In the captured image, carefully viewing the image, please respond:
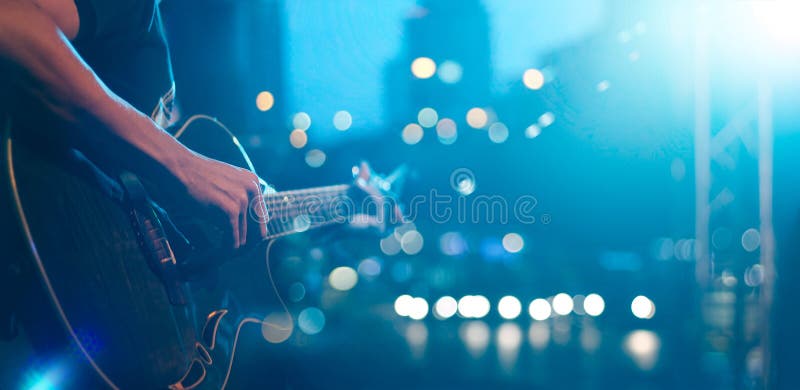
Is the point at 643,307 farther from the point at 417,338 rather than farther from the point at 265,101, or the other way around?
the point at 265,101

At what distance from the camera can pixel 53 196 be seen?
2.58 ft

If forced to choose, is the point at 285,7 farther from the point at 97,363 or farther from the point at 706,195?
the point at 706,195

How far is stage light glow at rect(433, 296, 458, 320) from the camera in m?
2.43

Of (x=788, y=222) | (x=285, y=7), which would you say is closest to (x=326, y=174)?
(x=285, y=7)

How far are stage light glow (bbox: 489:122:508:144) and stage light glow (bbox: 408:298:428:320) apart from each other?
3.14 ft

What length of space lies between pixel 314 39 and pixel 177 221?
42.6 inches

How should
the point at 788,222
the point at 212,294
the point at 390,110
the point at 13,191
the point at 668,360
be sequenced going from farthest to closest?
the point at 390,110
the point at 668,360
the point at 788,222
the point at 212,294
the point at 13,191

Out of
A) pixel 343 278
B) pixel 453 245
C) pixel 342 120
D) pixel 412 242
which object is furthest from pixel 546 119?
pixel 343 278

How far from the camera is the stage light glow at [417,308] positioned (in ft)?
7.90

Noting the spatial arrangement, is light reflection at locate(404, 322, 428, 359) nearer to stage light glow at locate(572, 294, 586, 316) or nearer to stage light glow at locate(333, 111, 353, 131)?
stage light glow at locate(572, 294, 586, 316)

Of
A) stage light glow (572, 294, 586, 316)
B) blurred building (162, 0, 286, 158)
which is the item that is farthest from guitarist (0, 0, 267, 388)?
stage light glow (572, 294, 586, 316)

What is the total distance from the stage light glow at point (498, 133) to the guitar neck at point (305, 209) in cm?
104

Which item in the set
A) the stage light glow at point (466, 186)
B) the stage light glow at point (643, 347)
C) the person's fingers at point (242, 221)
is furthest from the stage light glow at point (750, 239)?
the person's fingers at point (242, 221)

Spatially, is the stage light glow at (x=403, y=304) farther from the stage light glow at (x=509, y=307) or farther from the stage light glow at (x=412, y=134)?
the stage light glow at (x=412, y=134)
